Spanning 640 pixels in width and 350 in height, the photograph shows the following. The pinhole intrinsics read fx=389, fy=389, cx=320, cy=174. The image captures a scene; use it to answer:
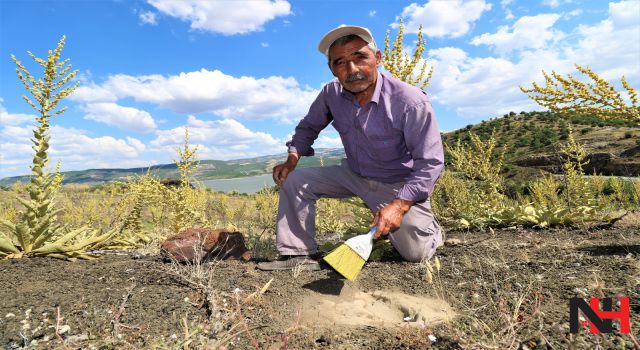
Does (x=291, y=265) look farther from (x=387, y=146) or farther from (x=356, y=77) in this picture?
(x=356, y=77)

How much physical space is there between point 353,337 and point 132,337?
106 cm

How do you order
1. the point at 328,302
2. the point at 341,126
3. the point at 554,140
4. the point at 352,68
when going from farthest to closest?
the point at 554,140
the point at 341,126
the point at 352,68
the point at 328,302

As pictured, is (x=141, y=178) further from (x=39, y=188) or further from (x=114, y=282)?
(x=114, y=282)

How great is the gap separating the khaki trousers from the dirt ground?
0.21 metres

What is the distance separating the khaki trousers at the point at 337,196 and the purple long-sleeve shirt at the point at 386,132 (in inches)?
5.1

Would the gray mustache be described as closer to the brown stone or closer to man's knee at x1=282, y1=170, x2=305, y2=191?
man's knee at x1=282, y1=170, x2=305, y2=191

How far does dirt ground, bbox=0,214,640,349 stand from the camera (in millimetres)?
1763

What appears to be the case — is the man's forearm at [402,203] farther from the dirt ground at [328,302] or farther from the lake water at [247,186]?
the lake water at [247,186]

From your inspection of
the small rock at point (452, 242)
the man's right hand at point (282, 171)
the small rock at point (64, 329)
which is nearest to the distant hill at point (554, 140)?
the small rock at point (452, 242)

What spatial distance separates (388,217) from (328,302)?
68cm

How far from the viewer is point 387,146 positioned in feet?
10.7

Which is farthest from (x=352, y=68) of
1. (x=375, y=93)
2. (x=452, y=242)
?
(x=452, y=242)

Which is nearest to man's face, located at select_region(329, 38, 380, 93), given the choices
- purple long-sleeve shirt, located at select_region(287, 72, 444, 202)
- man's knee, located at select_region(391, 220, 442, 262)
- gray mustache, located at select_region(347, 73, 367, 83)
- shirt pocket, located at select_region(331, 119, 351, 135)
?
gray mustache, located at select_region(347, 73, 367, 83)

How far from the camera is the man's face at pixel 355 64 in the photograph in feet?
10.3
